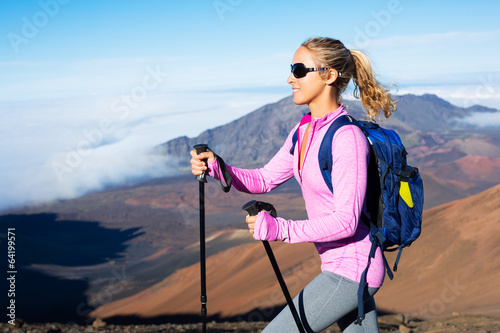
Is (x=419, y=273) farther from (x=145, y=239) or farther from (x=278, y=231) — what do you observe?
(x=145, y=239)

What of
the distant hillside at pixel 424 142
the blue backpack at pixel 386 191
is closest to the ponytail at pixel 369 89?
the blue backpack at pixel 386 191

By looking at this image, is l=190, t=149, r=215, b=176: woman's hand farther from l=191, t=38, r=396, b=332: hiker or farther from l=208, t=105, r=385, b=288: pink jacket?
l=208, t=105, r=385, b=288: pink jacket

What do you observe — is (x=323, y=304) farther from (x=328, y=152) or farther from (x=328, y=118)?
(x=328, y=118)

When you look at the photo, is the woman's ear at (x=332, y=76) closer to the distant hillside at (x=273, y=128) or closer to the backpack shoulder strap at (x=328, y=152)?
the backpack shoulder strap at (x=328, y=152)

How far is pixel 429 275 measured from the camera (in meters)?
14.2

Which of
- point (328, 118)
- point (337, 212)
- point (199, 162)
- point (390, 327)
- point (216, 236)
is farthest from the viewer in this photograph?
point (216, 236)

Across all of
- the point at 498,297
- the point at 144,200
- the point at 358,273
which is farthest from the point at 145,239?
the point at 358,273

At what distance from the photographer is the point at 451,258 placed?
46.9 feet

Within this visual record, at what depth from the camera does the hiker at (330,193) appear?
243 centimetres

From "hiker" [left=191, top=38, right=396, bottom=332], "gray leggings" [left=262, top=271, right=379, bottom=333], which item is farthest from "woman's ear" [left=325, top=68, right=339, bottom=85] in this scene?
"gray leggings" [left=262, top=271, right=379, bottom=333]

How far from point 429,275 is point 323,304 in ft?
41.3

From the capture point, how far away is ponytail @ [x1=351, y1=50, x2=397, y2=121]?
2.86m

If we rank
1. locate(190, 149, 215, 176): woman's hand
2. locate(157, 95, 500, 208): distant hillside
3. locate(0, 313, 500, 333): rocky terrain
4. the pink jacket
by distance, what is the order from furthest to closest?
locate(157, 95, 500, 208): distant hillside, locate(0, 313, 500, 333): rocky terrain, locate(190, 149, 215, 176): woman's hand, the pink jacket

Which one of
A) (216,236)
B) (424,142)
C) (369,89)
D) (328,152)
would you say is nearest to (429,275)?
(369,89)
